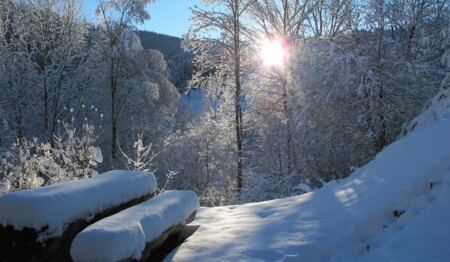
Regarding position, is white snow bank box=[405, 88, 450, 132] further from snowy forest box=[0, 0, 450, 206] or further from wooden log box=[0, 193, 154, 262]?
wooden log box=[0, 193, 154, 262]

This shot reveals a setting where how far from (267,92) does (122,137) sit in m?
9.81

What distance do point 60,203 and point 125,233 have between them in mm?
794

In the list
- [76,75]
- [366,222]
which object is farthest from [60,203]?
[76,75]

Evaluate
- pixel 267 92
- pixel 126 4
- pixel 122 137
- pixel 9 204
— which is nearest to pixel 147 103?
pixel 122 137

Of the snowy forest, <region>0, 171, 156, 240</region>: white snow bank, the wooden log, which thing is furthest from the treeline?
the wooden log

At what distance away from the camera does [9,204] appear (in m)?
3.42

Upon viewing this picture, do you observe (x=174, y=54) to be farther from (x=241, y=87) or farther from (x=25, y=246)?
(x=25, y=246)

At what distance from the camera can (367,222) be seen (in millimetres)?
3453

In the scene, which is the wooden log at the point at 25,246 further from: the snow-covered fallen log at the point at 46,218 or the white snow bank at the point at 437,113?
the white snow bank at the point at 437,113

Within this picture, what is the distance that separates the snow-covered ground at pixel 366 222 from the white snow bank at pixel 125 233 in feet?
1.23

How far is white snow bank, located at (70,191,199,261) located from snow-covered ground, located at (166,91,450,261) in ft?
1.23

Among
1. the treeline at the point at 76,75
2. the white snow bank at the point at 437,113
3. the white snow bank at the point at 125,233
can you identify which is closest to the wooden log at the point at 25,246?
the white snow bank at the point at 125,233

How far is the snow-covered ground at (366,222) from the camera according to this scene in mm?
3006

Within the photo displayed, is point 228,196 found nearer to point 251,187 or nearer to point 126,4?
point 251,187
